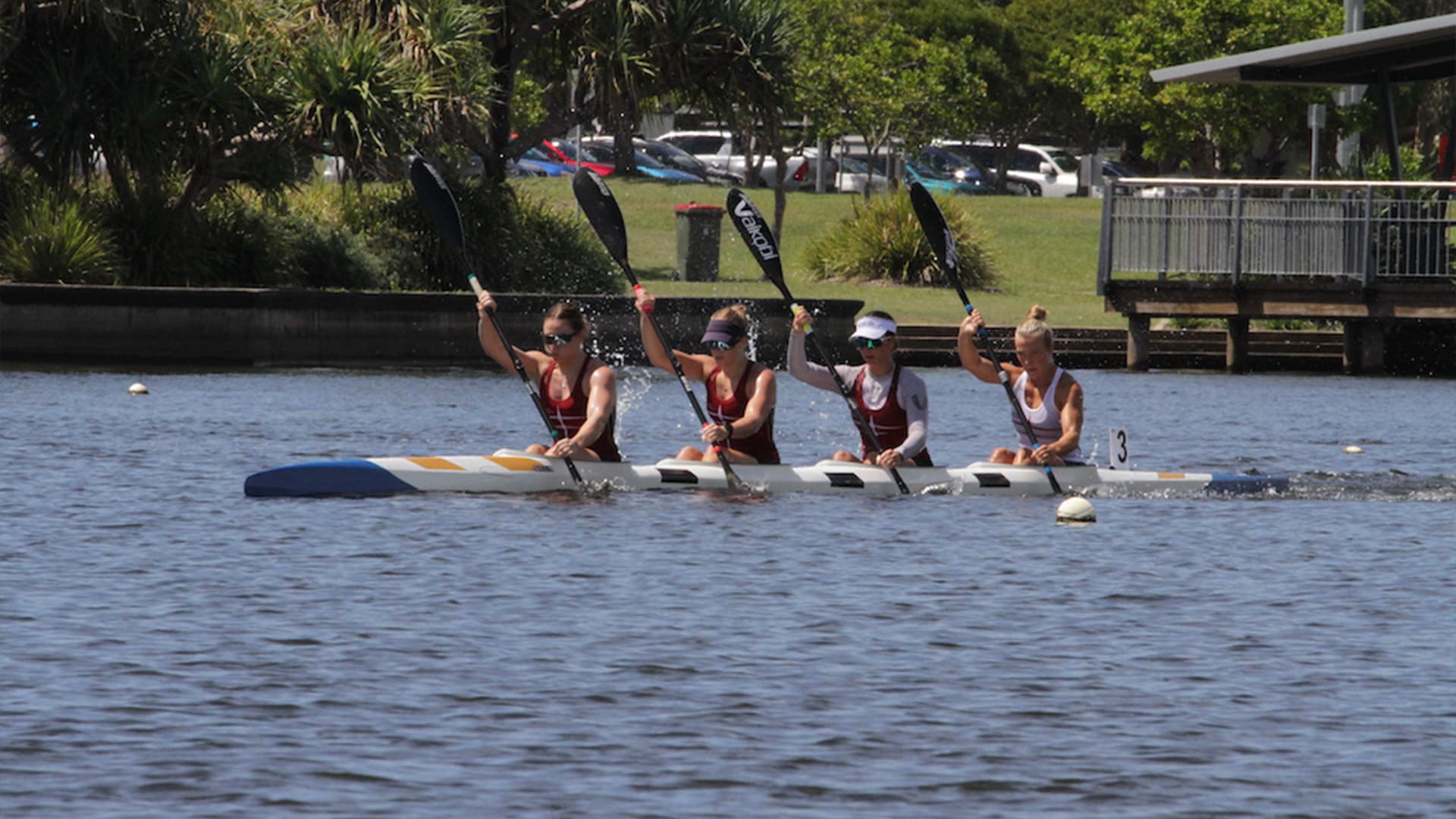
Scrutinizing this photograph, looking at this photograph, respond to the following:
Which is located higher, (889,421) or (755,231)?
(755,231)

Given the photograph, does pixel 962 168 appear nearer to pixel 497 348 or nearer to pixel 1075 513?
pixel 497 348

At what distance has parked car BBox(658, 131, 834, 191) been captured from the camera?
49656 millimetres

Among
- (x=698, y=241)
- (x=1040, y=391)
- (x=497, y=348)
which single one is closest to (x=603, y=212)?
(x=497, y=348)

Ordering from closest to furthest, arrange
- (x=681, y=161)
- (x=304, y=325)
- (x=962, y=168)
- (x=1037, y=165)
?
1. (x=304, y=325)
2. (x=681, y=161)
3. (x=962, y=168)
4. (x=1037, y=165)

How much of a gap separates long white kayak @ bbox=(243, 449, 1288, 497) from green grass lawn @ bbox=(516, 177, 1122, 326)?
13.4m

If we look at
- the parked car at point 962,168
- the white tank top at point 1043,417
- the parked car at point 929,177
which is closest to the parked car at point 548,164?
the parked car at point 929,177

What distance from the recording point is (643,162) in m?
49.6

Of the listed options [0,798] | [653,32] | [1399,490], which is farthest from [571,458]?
[653,32]

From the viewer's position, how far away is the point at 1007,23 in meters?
56.2

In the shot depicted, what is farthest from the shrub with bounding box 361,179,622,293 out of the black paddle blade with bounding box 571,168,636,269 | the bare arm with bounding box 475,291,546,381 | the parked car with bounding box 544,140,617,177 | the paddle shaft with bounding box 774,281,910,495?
the parked car with bounding box 544,140,617,177

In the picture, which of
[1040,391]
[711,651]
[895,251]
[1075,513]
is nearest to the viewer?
[711,651]

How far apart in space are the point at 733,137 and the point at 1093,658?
45.8 meters

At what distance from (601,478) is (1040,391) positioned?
2.82 m

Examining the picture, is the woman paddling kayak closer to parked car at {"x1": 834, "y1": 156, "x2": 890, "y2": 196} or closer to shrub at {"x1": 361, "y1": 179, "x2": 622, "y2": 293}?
shrub at {"x1": 361, "y1": 179, "x2": 622, "y2": 293}
